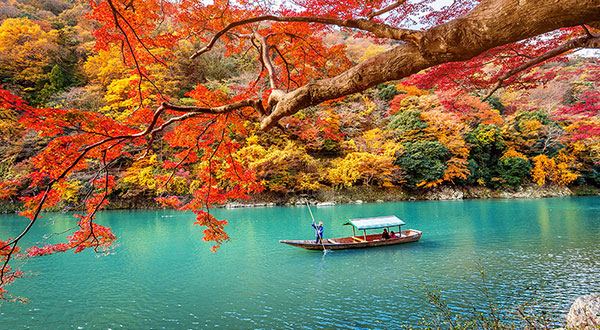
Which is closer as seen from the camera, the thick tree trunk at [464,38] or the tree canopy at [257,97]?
the thick tree trunk at [464,38]

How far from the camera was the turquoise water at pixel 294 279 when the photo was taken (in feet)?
15.9

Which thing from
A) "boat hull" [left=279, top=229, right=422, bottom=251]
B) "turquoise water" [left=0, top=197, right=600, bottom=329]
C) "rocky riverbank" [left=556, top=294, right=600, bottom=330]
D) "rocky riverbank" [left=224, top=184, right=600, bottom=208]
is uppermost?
"rocky riverbank" [left=224, top=184, right=600, bottom=208]

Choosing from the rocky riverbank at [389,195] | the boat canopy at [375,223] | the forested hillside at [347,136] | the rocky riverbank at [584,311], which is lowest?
the rocky riverbank at [584,311]

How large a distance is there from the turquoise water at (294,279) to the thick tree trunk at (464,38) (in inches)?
151

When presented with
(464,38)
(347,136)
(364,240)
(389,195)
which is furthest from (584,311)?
(347,136)

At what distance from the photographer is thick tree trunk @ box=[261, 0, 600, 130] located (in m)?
1.25

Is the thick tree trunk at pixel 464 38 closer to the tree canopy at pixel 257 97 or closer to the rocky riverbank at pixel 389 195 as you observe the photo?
the tree canopy at pixel 257 97

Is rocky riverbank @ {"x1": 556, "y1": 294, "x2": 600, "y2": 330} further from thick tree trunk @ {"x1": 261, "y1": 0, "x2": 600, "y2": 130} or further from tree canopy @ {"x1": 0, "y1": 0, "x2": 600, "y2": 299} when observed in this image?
thick tree trunk @ {"x1": 261, "y1": 0, "x2": 600, "y2": 130}

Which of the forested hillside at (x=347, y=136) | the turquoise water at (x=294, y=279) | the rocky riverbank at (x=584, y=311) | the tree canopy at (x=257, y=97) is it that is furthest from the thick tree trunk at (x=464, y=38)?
the forested hillside at (x=347, y=136)

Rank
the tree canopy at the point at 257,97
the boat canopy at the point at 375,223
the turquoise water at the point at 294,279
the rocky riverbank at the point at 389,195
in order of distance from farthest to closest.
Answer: the rocky riverbank at the point at 389,195
the boat canopy at the point at 375,223
the turquoise water at the point at 294,279
the tree canopy at the point at 257,97

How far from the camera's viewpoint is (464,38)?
1.50 metres

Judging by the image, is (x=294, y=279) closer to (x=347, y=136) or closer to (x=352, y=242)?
(x=352, y=242)

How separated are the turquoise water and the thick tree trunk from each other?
12.6 ft

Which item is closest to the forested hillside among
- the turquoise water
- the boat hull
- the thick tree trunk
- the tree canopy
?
the tree canopy
